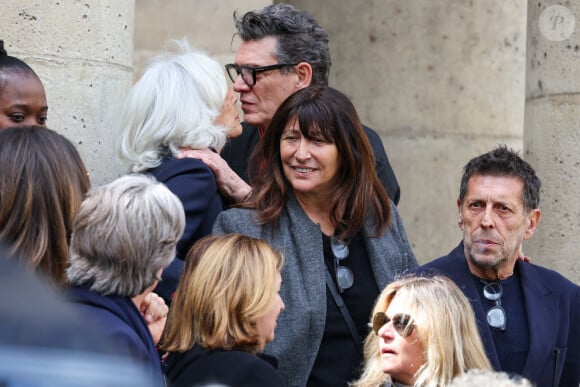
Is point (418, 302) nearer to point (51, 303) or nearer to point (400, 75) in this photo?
point (51, 303)

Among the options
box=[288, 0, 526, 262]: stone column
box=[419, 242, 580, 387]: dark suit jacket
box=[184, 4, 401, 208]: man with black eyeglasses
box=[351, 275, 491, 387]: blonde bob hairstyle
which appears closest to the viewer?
box=[351, 275, 491, 387]: blonde bob hairstyle

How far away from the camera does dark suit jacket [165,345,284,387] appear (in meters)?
3.30

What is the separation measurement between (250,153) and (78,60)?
3.33ft

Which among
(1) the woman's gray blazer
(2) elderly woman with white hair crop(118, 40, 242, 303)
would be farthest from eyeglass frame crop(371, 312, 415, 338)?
(2) elderly woman with white hair crop(118, 40, 242, 303)

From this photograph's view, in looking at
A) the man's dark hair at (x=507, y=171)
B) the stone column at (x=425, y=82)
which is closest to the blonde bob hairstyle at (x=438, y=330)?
the man's dark hair at (x=507, y=171)

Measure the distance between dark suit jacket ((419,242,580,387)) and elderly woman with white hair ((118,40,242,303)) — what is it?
0.87 m

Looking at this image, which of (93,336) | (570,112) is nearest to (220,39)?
(570,112)

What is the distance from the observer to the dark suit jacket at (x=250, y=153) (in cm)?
513

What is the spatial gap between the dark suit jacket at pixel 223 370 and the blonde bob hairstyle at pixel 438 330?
615mm

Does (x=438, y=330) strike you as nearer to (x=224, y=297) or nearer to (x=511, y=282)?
(x=224, y=297)

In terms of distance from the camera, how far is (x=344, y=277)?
14.3ft

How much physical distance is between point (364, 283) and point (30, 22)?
5.37ft

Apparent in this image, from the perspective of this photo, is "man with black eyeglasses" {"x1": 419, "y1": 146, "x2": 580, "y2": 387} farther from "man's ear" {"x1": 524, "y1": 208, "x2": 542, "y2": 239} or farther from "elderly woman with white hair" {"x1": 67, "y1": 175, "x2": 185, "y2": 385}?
"elderly woman with white hair" {"x1": 67, "y1": 175, "x2": 185, "y2": 385}

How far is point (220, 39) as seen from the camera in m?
7.43
